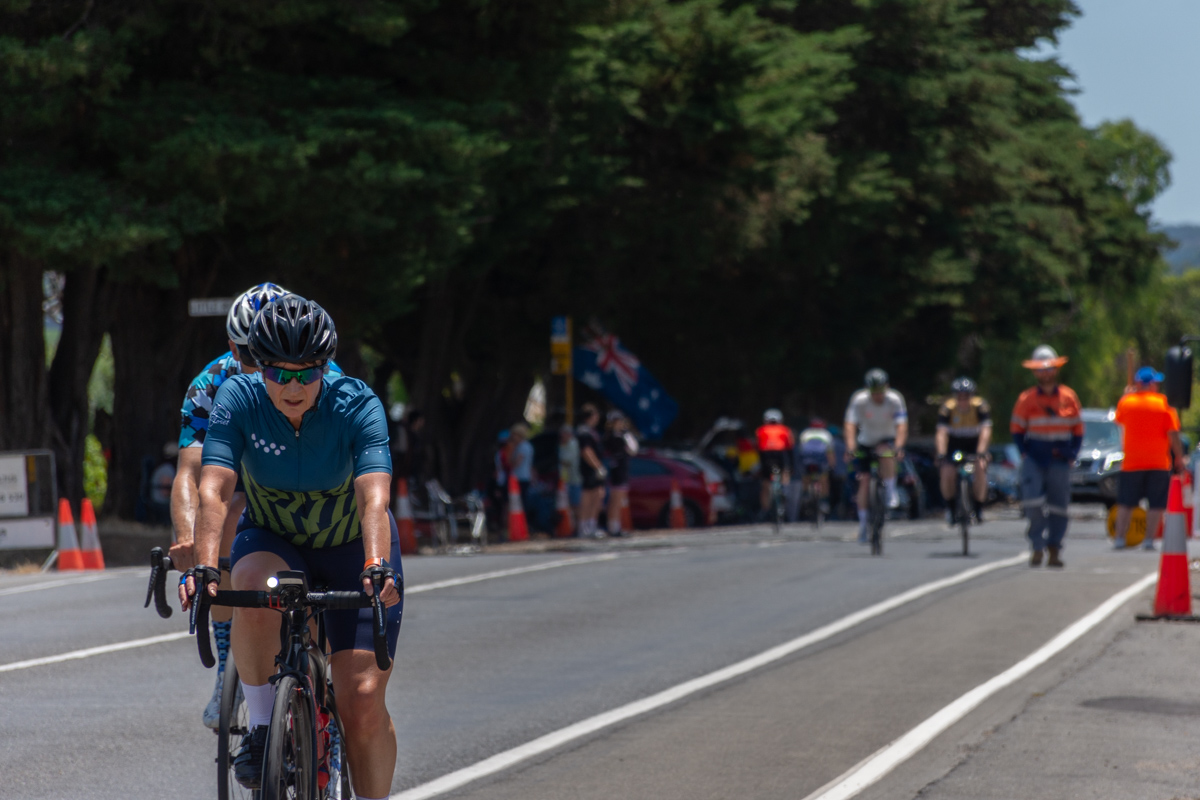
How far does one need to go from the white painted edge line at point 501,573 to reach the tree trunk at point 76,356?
23.7 ft

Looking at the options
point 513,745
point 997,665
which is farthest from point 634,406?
point 513,745

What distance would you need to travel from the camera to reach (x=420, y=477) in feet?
80.6

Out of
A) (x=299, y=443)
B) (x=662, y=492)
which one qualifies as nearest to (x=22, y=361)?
(x=662, y=492)

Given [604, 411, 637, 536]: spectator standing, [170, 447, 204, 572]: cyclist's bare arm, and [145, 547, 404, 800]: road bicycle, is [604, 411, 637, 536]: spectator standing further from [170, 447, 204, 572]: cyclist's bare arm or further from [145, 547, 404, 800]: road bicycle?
[145, 547, 404, 800]: road bicycle

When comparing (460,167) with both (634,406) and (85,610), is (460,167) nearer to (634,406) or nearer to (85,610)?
(85,610)

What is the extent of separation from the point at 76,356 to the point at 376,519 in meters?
18.3

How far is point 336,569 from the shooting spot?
5.03 meters

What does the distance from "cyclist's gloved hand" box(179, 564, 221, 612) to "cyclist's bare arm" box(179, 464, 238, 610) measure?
70 mm

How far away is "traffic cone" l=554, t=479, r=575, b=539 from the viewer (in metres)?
25.8

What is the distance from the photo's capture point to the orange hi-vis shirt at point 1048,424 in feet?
51.1

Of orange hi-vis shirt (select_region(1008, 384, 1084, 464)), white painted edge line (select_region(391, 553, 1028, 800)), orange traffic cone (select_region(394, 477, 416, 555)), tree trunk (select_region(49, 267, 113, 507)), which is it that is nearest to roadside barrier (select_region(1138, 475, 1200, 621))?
white painted edge line (select_region(391, 553, 1028, 800))

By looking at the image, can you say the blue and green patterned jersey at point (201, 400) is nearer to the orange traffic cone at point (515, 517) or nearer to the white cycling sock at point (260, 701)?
the white cycling sock at point (260, 701)

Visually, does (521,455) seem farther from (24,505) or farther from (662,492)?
(24,505)

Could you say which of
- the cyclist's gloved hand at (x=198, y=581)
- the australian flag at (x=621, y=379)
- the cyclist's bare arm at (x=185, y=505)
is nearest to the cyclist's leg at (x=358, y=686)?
the cyclist's gloved hand at (x=198, y=581)
